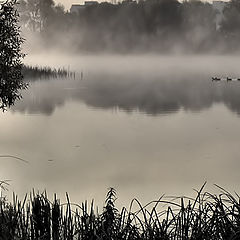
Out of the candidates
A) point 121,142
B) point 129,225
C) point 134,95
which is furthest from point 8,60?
point 134,95

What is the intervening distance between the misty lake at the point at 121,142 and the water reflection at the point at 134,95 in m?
0.06

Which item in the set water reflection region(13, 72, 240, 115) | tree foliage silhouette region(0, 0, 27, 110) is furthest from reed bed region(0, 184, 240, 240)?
water reflection region(13, 72, 240, 115)

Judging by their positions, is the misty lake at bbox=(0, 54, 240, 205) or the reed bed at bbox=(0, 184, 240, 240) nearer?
the reed bed at bbox=(0, 184, 240, 240)

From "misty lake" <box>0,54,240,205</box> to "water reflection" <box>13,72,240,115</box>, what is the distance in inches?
2.5

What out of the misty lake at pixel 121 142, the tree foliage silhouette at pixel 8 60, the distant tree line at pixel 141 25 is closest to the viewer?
the misty lake at pixel 121 142

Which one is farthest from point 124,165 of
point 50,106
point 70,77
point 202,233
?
point 70,77

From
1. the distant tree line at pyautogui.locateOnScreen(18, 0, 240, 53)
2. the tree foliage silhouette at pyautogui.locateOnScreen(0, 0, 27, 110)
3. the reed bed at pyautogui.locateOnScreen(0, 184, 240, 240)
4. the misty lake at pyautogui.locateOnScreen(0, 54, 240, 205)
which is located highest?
the distant tree line at pyautogui.locateOnScreen(18, 0, 240, 53)

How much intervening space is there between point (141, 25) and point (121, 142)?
62.9 m

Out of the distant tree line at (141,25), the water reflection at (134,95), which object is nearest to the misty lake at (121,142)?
the water reflection at (134,95)

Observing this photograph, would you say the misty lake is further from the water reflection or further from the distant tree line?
the distant tree line

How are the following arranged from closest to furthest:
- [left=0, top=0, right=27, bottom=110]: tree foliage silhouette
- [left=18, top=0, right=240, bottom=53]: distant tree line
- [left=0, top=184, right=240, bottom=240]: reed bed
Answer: [left=0, top=184, right=240, bottom=240]: reed bed, [left=0, top=0, right=27, bottom=110]: tree foliage silhouette, [left=18, top=0, right=240, bottom=53]: distant tree line

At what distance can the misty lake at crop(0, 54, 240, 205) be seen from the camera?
45.1 ft

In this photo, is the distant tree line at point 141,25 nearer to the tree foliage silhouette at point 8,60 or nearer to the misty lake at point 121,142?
the misty lake at point 121,142

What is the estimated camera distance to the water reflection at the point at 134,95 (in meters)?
30.7
